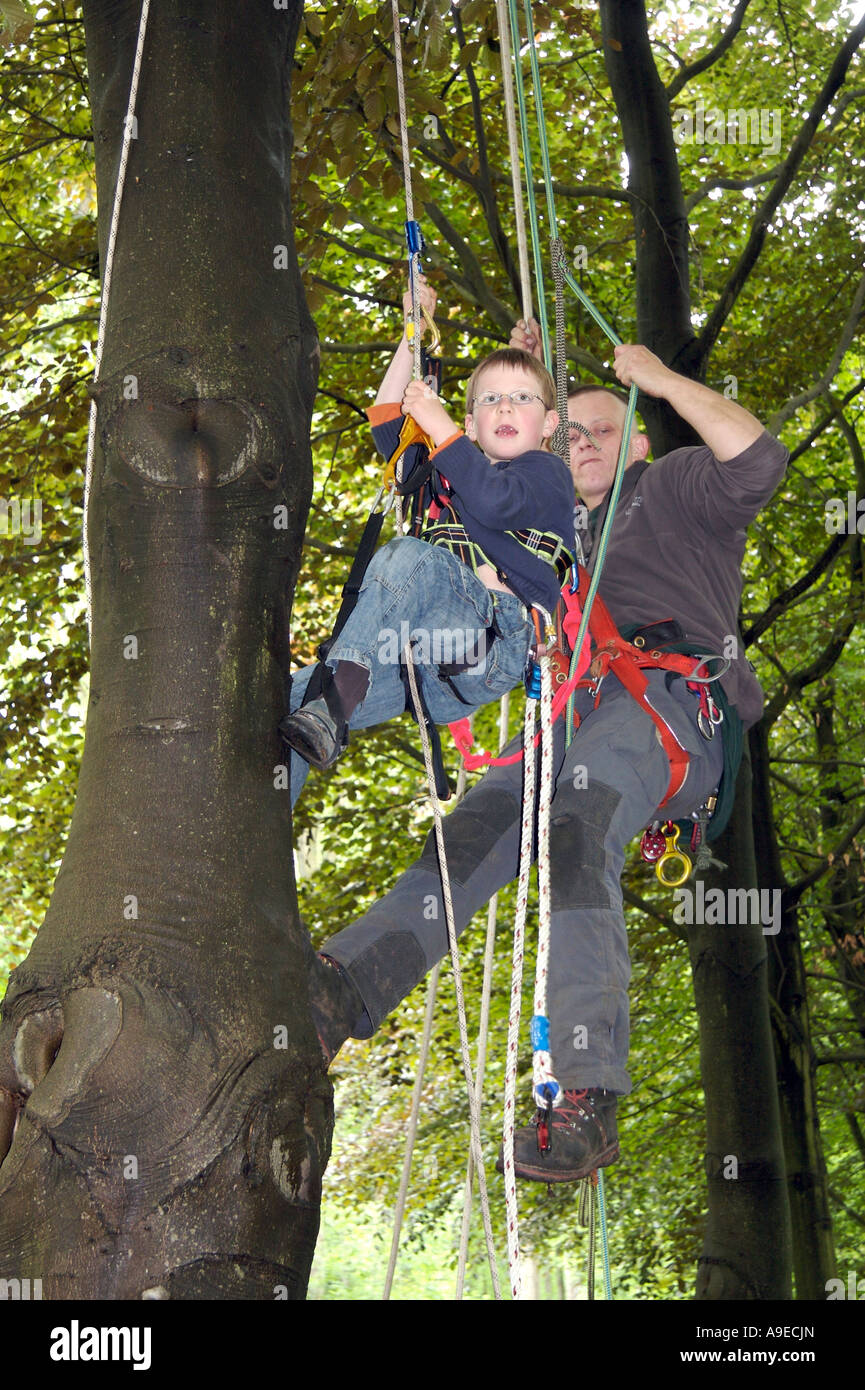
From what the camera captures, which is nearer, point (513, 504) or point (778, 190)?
point (513, 504)

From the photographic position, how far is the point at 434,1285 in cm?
1873

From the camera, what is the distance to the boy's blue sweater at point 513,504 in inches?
116

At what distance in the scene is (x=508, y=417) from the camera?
3.24 meters

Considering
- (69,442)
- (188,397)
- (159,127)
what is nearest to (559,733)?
(188,397)

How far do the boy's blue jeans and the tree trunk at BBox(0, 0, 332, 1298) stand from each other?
45 centimetres

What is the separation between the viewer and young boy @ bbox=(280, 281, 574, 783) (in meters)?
2.91

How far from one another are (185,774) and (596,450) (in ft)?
6.98

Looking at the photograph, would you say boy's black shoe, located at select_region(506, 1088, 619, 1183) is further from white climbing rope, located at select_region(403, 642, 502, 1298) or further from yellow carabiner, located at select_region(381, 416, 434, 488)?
yellow carabiner, located at select_region(381, 416, 434, 488)

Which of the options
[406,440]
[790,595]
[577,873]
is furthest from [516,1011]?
[790,595]

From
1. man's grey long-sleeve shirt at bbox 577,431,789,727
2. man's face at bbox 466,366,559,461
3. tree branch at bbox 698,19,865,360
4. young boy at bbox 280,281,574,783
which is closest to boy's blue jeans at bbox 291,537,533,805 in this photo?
young boy at bbox 280,281,574,783

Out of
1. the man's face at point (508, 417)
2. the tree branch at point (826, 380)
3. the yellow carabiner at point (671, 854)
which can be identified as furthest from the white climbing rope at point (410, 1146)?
the tree branch at point (826, 380)

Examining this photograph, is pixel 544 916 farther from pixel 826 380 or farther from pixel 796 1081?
pixel 796 1081

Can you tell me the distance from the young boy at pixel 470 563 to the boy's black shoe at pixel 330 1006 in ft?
1.49
